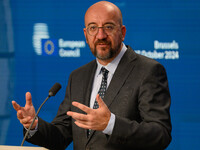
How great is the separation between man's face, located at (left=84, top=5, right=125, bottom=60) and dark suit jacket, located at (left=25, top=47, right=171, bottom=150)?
12cm

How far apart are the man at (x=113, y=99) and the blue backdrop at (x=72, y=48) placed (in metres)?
1.18

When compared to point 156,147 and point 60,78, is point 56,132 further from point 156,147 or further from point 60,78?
point 60,78

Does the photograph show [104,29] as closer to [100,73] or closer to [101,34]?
[101,34]

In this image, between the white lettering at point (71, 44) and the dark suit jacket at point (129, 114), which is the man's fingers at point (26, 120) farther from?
the white lettering at point (71, 44)

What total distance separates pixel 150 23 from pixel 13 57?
5.56 feet

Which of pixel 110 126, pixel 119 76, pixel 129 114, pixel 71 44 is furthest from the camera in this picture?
pixel 71 44

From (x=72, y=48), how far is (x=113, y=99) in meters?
1.63

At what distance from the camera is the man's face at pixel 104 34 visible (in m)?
2.12

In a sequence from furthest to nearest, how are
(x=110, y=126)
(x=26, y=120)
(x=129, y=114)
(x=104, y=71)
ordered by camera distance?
1. (x=104, y=71)
2. (x=129, y=114)
3. (x=26, y=120)
4. (x=110, y=126)

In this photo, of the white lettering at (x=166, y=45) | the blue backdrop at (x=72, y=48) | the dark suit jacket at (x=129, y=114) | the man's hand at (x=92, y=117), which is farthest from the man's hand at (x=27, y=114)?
the white lettering at (x=166, y=45)

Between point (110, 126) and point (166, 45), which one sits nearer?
point (110, 126)

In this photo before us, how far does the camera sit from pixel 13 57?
11.9 ft

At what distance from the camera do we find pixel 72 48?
11.5ft

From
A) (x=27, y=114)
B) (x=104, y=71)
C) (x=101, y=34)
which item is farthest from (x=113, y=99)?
(x=27, y=114)
